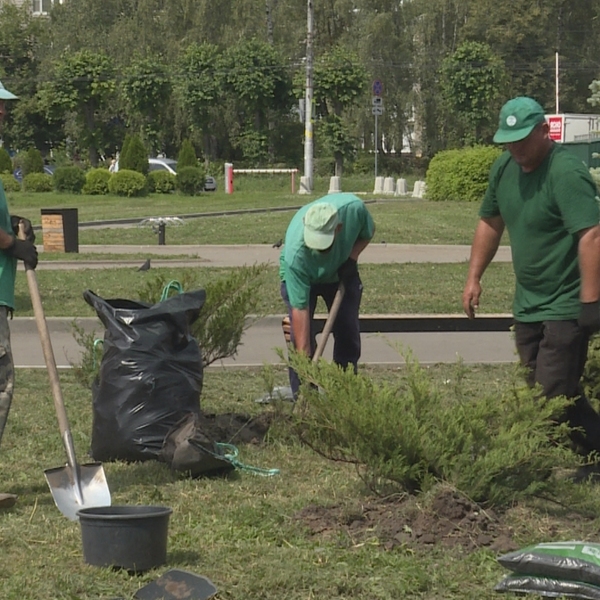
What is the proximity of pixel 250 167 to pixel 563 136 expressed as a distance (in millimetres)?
16686

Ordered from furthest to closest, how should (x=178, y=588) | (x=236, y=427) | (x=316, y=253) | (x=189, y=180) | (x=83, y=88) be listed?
(x=83, y=88)
(x=189, y=180)
(x=236, y=427)
(x=316, y=253)
(x=178, y=588)

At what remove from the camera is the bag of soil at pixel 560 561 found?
392 centimetres

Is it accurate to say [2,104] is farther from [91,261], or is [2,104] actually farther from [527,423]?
[91,261]

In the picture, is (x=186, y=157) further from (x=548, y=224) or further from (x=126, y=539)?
(x=126, y=539)

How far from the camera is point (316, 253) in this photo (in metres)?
6.25

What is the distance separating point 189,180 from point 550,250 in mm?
31982

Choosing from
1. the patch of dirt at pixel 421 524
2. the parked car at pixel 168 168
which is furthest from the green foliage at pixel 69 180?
the patch of dirt at pixel 421 524

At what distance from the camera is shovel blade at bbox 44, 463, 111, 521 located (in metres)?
5.05

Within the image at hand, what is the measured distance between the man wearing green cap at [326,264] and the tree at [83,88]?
41738 millimetres

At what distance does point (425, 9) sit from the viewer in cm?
6612

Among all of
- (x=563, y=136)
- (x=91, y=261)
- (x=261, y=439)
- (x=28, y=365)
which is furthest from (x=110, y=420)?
(x=563, y=136)

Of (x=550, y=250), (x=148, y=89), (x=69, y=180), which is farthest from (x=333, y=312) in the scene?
(x=148, y=89)

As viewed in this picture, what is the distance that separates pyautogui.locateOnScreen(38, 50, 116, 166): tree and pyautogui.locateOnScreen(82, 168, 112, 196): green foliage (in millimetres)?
11153

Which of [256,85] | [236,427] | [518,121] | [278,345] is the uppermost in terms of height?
[256,85]
